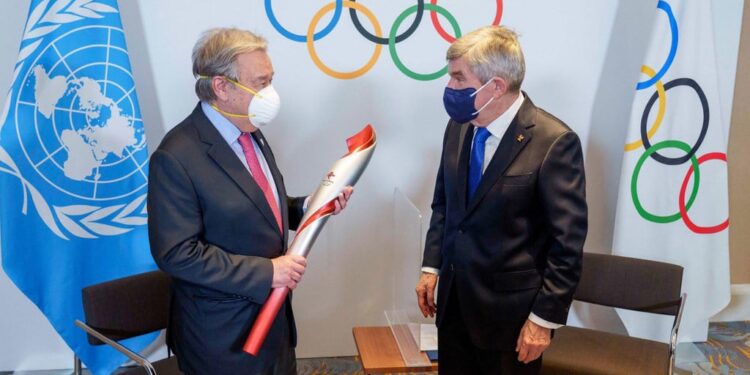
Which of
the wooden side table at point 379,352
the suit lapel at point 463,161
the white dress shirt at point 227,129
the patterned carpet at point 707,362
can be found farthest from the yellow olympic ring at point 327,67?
the patterned carpet at point 707,362

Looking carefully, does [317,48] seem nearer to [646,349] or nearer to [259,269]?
[259,269]

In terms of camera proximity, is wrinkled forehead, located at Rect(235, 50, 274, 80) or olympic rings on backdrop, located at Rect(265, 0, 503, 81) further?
olympic rings on backdrop, located at Rect(265, 0, 503, 81)

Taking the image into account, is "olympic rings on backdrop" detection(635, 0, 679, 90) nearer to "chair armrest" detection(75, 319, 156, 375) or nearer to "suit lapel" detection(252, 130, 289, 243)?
"suit lapel" detection(252, 130, 289, 243)

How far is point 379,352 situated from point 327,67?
1.52 metres

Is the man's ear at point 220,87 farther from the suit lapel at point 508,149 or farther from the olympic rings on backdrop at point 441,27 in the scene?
the olympic rings on backdrop at point 441,27

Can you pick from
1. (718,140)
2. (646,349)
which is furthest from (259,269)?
(718,140)

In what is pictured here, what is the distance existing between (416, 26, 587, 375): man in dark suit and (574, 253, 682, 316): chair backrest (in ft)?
2.96

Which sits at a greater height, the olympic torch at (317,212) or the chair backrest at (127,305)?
the olympic torch at (317,212)

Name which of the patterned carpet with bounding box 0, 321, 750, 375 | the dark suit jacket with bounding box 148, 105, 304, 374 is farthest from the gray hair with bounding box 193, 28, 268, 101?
the patterned carpet with bounding box 0, 321, 750, 375

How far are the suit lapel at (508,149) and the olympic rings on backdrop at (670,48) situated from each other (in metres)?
1.60

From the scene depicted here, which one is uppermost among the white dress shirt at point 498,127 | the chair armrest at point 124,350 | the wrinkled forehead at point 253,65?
the wrinkled forehead at point 253,65

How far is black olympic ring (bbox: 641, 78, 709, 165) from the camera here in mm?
3629

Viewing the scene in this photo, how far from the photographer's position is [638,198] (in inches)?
147

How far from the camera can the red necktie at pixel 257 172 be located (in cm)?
226
